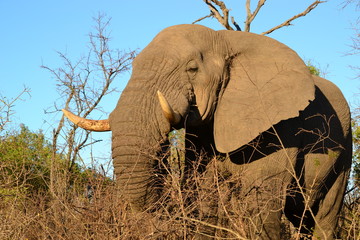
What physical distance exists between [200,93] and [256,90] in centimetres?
67

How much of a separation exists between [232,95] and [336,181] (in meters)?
2.37

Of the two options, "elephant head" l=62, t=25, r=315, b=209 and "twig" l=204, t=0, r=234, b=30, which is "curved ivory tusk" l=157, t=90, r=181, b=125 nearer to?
"elephant head" l=62, t=25, r=315, b=209

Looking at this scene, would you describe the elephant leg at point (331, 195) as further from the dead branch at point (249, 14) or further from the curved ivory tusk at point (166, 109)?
the dead branch at point (249, 14)

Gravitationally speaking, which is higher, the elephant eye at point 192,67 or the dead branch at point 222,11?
the dead branch at point 222,11

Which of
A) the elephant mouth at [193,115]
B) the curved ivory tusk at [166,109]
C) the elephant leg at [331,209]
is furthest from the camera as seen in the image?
the elephant leg at [331,209]

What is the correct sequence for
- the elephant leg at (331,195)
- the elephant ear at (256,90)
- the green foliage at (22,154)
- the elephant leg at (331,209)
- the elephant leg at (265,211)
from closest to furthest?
the elephant leg at (265,211)
the elephant ear at (256,90)
the elephant leg at (331,195)
the elephant leg at (331,209)
the green foliage at (22,154)

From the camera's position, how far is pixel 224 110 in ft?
19.5

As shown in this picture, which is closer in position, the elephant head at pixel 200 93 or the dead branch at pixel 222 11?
the elephant head at pixel 200 93

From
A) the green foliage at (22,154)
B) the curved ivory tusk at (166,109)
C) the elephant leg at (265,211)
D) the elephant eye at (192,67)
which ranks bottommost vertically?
the elephant leg at (265,211)

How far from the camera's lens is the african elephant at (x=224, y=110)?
5238 mm

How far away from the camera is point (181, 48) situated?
19.0ft

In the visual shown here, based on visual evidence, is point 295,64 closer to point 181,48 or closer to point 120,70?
point 181,48

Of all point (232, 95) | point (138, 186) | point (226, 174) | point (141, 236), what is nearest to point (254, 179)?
point (226, 174)

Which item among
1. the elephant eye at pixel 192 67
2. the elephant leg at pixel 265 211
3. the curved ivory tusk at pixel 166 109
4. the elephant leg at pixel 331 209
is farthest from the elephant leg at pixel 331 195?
the curved ivory tusk at pixel 166 109
